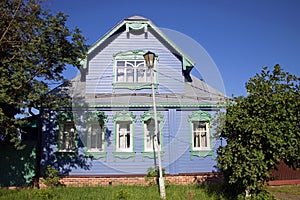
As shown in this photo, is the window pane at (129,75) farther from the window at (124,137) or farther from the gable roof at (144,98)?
the window at (124,137)

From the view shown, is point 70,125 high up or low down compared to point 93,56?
down

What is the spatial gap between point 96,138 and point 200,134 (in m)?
3.88

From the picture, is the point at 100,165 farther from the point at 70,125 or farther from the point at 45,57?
the point at 45,57

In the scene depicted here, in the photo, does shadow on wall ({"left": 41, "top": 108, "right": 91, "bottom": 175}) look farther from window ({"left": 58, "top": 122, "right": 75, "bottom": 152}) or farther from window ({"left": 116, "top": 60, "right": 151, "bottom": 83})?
window ({"left": 116, "top": 60, "right": 151, "bottom": 83})

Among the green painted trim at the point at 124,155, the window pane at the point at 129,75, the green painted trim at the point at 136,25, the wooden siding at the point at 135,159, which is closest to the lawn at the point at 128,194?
the wooden siding at the point at 135,159

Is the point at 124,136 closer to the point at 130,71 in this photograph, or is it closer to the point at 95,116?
the point at 95,116

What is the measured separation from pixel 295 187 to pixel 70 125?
8.26 m

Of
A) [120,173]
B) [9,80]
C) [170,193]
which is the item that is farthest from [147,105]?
[9,80]

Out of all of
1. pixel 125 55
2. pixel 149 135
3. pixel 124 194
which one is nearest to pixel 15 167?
pixel 149 135

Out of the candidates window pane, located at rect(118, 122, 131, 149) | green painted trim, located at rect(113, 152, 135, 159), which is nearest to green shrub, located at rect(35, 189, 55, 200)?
green painted trim, located at rect(113, 152, 135, 159)

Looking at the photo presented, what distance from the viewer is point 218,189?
707 cm

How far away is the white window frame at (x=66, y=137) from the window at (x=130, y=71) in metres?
2.76

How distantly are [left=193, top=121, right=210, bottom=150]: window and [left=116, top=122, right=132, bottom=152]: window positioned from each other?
8.00 ft

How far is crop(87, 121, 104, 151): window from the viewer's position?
31.9 ft
